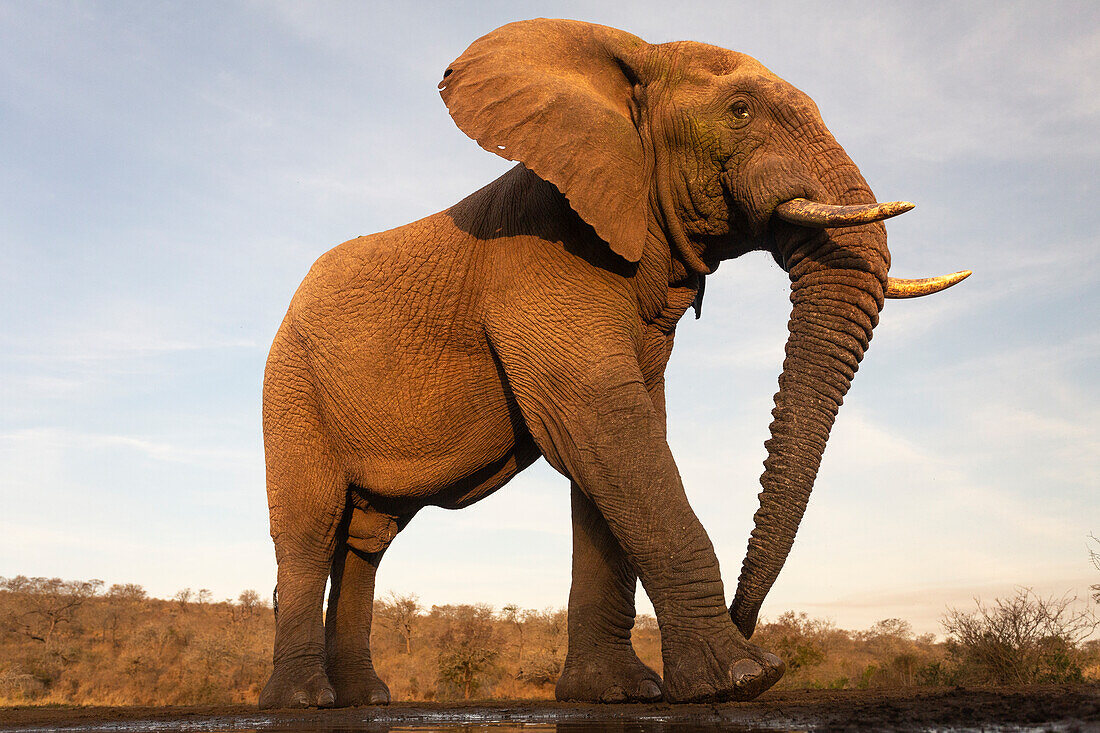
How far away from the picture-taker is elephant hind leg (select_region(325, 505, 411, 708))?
8273mm

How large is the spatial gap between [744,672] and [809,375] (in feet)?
5.75

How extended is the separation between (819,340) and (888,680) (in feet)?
40.9

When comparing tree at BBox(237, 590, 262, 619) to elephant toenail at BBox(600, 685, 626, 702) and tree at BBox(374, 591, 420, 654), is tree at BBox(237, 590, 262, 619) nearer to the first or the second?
tree at BBox(374, 591, 420, 654)

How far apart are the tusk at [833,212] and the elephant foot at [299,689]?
15.7ft

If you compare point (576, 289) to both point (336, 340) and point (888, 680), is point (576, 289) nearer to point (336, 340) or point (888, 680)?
point (336, 340)

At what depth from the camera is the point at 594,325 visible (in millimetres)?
5988

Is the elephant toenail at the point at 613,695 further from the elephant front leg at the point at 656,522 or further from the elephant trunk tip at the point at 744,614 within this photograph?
the elephant trunk tip at the point at 744,614

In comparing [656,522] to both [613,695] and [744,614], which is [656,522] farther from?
[613,695]

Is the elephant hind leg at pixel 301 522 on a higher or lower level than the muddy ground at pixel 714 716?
higher

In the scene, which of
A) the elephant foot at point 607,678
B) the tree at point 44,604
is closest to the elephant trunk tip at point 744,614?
the elephant foot at point 607,678

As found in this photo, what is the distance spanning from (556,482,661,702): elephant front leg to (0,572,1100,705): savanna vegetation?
8.94 feet

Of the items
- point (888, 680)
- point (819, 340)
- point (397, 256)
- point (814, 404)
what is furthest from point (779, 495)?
point (888, 680)

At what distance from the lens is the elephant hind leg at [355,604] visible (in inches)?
326

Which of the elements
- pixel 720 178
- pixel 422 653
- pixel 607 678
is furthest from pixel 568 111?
pixel 422 653
